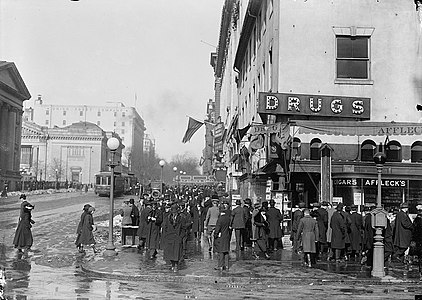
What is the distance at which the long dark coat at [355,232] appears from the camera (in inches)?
735

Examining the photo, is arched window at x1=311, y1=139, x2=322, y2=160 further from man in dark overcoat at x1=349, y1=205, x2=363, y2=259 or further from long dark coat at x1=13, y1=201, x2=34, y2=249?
long dark coat at x1=13, y1=201, x2=34, y2=249

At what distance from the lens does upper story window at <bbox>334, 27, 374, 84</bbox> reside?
26.3 meters

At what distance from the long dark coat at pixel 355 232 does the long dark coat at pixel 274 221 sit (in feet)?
8.75

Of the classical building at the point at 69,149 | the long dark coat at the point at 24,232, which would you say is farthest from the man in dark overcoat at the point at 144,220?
the classical building at the point at 69,149

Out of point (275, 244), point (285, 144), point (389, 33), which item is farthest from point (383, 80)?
point (275, 244)

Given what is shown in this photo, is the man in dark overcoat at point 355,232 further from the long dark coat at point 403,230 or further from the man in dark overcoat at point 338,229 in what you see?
the long dark coat at point 403,230

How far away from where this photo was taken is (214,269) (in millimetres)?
16250

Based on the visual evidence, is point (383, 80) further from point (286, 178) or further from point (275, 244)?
point (275, 244)

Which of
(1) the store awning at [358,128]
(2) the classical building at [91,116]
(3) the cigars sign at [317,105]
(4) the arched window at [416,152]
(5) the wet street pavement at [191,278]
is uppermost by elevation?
(2) the classical building at [91,116]

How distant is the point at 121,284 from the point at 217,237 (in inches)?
131

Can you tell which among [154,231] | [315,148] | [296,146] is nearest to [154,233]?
[154,231]

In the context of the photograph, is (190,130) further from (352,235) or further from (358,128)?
(352,235)

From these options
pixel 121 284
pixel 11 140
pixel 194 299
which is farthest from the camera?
pixel 11 140

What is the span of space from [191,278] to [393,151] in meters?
13.8
